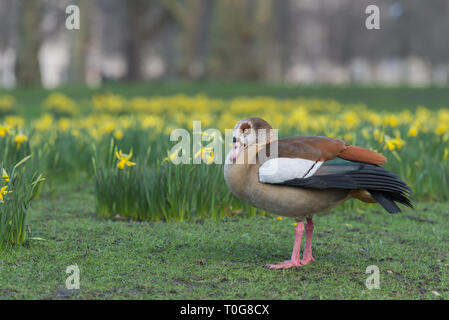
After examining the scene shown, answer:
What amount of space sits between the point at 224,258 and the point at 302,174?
81cm

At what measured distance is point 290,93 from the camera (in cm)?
1584

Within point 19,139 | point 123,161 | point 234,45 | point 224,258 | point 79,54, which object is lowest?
point 224,258

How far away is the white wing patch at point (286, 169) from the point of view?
3330mm

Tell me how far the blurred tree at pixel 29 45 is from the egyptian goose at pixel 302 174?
15.6 metres

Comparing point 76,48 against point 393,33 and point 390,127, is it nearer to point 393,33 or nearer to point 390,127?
point 390,127

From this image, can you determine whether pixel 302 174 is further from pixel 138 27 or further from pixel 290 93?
pixel 138 27

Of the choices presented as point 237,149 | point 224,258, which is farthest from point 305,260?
point 237,149

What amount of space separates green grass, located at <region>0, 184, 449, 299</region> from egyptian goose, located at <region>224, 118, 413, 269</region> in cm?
43

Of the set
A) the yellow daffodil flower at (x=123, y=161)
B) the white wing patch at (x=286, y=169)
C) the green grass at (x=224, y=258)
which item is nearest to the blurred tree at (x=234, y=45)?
the green grass at (x=224, y=258)

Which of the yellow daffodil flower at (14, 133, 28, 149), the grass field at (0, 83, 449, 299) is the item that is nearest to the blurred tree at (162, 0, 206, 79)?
the grass field at (0, 83, 449, 299)

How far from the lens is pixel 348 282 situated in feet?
11.2

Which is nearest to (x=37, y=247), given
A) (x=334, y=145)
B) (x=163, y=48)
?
(x=334, y=145)

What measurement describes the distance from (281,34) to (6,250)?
3342 centimetres

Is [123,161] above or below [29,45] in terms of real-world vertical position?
below
